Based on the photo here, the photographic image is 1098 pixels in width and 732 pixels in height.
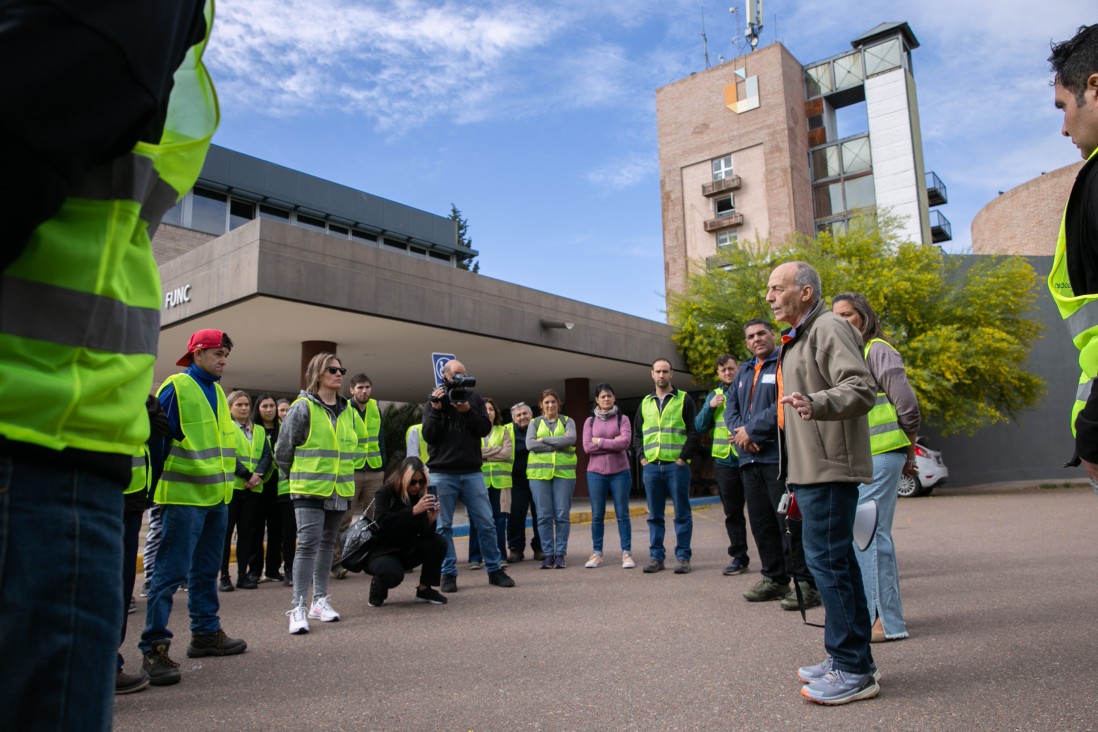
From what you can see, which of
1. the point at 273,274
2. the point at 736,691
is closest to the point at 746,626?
the point at 736,691

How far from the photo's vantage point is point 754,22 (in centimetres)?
4569

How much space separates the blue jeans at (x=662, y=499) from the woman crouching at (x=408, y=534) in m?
2.36

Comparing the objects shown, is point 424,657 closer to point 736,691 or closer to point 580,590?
point 736,691

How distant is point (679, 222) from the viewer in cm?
4547

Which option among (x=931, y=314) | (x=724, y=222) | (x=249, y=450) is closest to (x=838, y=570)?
(x=249, y=450)

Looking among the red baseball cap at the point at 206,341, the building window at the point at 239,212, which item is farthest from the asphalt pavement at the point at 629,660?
the building window at the point at 239,212

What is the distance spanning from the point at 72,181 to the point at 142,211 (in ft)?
0.80

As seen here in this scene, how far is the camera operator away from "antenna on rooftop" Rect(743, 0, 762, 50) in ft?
145

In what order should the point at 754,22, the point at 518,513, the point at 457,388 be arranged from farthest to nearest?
the point at 754,22, the point at 518,513, the point at 457,388

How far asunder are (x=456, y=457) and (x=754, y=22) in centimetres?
4603

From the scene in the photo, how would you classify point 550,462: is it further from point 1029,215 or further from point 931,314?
point 1029,215

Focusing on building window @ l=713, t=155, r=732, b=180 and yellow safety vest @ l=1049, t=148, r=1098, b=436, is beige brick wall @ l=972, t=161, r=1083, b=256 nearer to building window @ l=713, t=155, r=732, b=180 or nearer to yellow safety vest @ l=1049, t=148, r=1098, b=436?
building window @ l=713, t=155, r=732, b=180

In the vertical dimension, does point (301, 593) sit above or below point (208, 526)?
below

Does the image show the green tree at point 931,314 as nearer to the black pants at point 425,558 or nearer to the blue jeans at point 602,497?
the blue jeans at point 602,497
